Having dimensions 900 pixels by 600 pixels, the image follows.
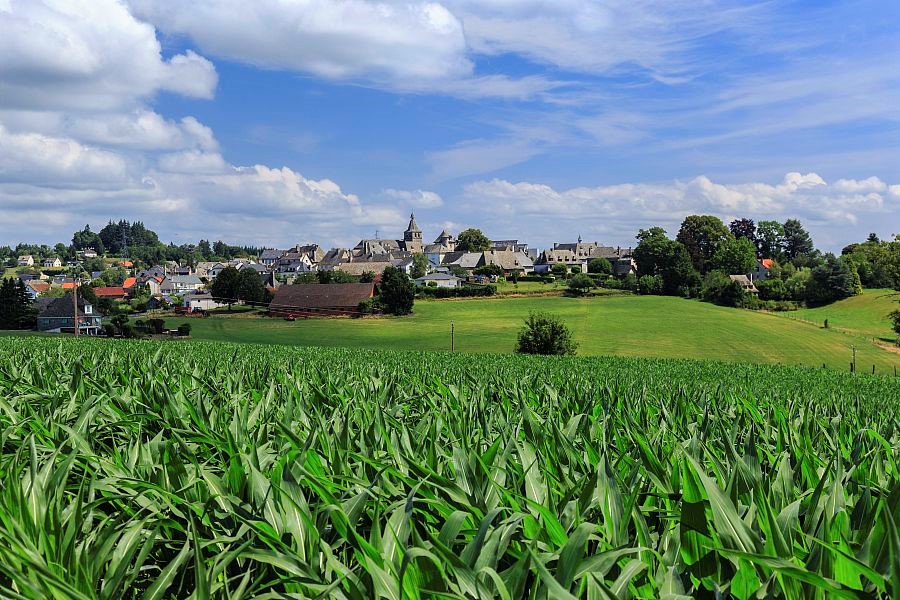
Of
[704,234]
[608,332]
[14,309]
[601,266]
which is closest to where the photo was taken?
[608,332]

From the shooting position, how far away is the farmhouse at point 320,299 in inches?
3632

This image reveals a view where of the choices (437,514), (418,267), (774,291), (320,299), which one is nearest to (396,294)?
(320,299)

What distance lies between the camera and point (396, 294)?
3447 inches

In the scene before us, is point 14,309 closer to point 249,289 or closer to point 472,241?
point 249,289

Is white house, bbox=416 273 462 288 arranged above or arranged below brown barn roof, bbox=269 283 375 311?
above

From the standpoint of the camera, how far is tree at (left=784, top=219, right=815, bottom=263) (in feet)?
581

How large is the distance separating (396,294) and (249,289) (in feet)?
97.2

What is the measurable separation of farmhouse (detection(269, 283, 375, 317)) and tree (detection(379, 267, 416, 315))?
17.8 feet

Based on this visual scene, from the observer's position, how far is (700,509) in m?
2.42

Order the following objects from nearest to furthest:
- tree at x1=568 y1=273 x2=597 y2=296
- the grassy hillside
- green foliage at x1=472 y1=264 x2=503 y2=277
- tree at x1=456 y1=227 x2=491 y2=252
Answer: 1. the grassy hillside
2. tree at x1=568 y1=273 x2=597 y2=296
3. green foliage at x1=472 y1=264 x2=503 y2=277
4. tree at x1=456 y1=227 x2=491 y2=252

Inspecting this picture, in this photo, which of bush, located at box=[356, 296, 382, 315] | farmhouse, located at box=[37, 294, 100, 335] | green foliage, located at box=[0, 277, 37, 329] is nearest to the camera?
green foliage, located at box=[0, 277, 37, 329]

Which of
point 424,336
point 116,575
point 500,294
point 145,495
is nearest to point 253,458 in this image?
point 145,495

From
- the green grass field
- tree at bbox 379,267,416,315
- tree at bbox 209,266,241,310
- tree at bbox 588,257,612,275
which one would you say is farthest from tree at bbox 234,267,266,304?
tree at bbox 588,257,612,275

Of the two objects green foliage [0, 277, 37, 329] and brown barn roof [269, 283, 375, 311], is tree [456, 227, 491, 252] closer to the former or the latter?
brown barn roof [269, 283, 375, 311]
